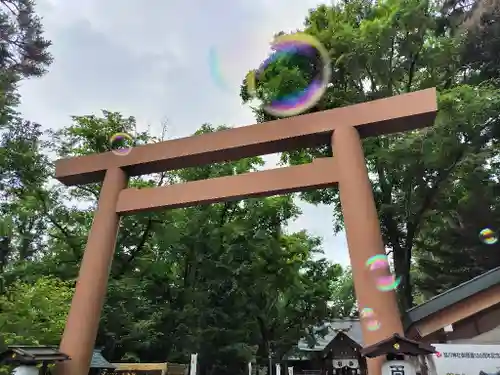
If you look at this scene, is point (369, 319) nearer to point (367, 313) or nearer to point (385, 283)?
point (367, 313)

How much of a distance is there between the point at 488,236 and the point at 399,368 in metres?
9.93

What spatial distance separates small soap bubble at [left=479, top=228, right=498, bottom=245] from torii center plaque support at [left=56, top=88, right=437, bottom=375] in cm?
862

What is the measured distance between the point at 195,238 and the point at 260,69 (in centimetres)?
707

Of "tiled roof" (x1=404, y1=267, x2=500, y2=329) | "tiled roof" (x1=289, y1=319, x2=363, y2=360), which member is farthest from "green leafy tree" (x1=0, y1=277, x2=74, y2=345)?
"tiled roof" (x1=289, y1=319, x2=363, y2=360)

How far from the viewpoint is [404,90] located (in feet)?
41.5

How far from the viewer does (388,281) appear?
503cm

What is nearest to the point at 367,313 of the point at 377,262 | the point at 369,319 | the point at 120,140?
the point at 369,319

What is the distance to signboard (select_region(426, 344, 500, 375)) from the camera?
548 centimetres

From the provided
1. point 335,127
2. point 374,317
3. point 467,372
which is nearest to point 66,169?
point 335,127

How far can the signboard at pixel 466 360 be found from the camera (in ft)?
18.0

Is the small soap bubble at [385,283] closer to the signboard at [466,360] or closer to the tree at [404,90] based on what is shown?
the signboard at [466,360]

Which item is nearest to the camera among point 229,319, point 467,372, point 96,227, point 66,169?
point 467,372

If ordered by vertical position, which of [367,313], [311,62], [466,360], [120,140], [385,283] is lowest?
[466,360]

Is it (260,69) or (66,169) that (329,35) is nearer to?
(260,69)
